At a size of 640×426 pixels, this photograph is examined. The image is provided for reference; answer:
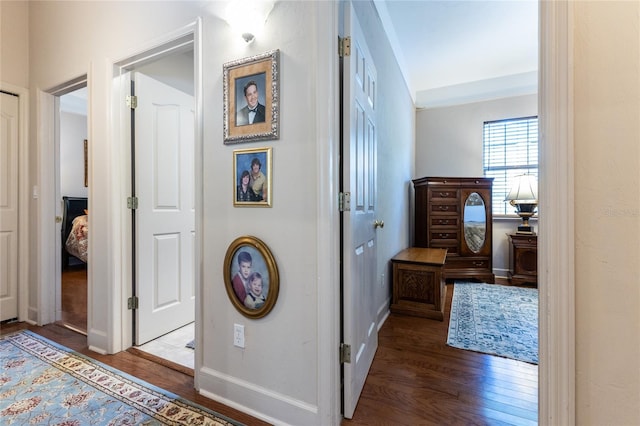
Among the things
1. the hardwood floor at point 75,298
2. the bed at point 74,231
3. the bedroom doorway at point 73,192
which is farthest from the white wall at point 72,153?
the hardwood floor at point 75,298

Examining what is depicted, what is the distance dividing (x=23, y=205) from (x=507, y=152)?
5.85 m

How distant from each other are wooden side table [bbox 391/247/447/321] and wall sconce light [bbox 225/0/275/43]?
7.44ft

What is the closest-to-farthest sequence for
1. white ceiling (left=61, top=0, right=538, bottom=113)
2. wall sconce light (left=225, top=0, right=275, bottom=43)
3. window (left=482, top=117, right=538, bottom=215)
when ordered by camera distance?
wall sconce light (left=225, top=0, right=275, bottom=43)
white ceiling (left=61, top=0, right=538, bottom=113)
window (left=482, top=117, right=538, bottom=215)

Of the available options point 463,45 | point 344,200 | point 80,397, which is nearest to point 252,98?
point 344,200

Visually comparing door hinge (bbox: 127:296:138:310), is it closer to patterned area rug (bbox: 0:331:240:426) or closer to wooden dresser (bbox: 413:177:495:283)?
patterned area rug (bbox: 0:331:240:426)

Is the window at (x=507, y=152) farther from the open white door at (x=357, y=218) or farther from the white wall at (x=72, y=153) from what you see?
the white wall at (x=72, y=153)

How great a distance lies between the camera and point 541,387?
96 centimetres

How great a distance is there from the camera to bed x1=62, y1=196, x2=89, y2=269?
13.1 ft

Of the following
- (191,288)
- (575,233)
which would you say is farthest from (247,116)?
(191,288)

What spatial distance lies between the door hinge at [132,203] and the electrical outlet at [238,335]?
4.08ft

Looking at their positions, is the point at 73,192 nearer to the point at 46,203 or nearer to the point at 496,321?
the point at 46,203

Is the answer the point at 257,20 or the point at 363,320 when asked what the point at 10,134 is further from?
the point at 363,320

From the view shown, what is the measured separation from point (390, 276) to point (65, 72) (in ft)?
11.0

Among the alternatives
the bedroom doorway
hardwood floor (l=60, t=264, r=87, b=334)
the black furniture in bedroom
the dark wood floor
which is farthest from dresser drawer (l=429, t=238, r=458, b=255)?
the black furniture in bedroom
